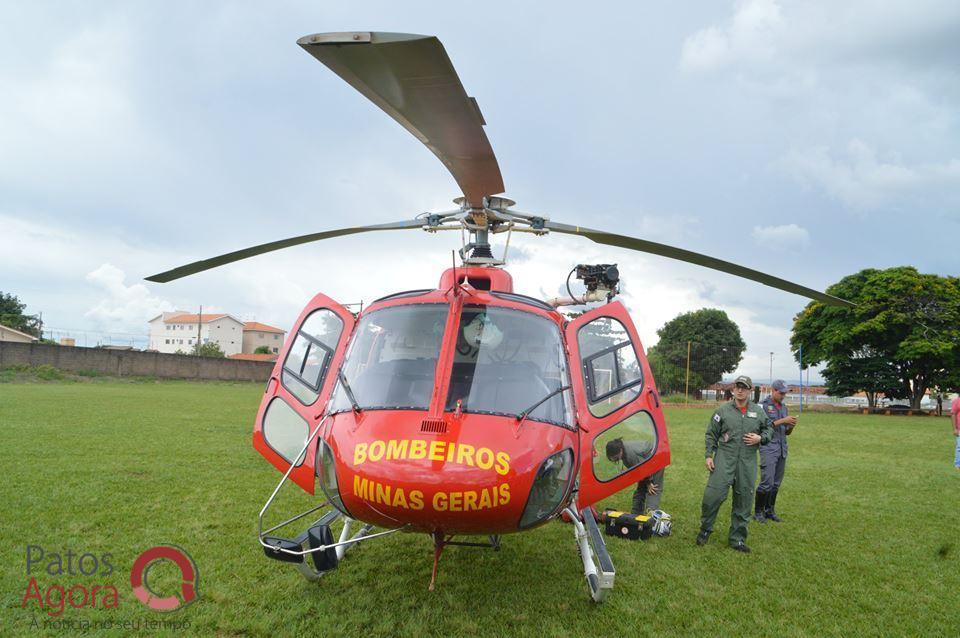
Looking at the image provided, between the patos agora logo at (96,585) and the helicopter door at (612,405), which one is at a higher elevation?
the helicopter door at (612,405)

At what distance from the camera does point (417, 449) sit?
340 centimetres

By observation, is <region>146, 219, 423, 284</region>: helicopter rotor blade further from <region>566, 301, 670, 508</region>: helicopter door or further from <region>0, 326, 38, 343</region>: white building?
<region>0, 326, 38, 343</region>: white building

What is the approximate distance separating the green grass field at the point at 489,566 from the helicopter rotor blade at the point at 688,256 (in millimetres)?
2608

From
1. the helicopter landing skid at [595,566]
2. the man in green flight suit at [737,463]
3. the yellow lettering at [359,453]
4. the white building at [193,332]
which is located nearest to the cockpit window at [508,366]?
the yellow lettering at [359,453]

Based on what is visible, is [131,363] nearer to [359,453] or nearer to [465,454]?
[359,453]

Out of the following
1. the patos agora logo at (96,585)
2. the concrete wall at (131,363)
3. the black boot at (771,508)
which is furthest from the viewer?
the concrete wall at (131,363)

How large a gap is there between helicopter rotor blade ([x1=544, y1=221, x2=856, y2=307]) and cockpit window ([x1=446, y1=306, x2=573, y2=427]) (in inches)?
38.2

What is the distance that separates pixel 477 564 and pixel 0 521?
4810 millimetres

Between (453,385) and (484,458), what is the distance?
2.30ft

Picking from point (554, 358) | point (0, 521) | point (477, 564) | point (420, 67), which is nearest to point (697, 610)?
point (477, 564)

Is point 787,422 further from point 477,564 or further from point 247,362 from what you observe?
point 247,362

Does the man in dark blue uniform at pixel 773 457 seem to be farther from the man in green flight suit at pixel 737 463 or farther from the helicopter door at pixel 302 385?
the helicopter door at pixel 302 385

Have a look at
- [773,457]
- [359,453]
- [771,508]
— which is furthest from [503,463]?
[771,508]

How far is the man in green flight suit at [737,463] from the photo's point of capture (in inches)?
258
